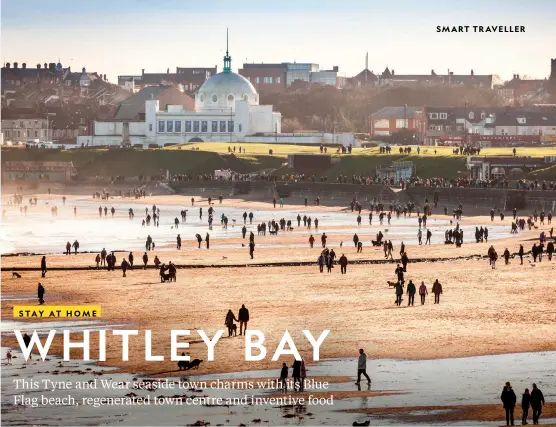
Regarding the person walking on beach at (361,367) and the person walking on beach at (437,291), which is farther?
the person walking on beach at (437,291)

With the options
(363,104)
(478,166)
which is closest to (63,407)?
(478,166)

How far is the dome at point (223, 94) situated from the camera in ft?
500

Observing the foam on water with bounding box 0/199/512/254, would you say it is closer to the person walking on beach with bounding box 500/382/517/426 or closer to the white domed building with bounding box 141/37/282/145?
the person walking on beach with bounding box 500/382/517/426

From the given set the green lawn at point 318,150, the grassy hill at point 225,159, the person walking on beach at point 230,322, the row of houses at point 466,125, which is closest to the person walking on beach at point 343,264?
the person walking on beach at point 230,322

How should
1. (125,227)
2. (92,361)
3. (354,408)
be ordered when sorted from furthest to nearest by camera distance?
(125,227) → (92,361) → (354,408)

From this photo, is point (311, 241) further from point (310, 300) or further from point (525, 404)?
point (525, 404)

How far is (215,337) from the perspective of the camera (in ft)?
105

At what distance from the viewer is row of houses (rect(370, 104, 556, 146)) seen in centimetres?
13300

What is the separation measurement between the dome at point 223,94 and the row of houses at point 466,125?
14675mm

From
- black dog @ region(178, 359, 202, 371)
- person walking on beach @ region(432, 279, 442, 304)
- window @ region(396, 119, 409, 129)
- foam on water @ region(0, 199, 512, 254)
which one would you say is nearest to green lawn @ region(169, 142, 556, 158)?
window @ region(396, 119, 409, 129)

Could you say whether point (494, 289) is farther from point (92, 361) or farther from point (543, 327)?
point (92, 361)

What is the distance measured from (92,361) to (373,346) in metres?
6.36

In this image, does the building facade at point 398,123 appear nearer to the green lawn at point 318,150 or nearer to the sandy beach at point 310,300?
the green lawn at point 318,150

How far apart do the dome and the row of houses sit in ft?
48.1
